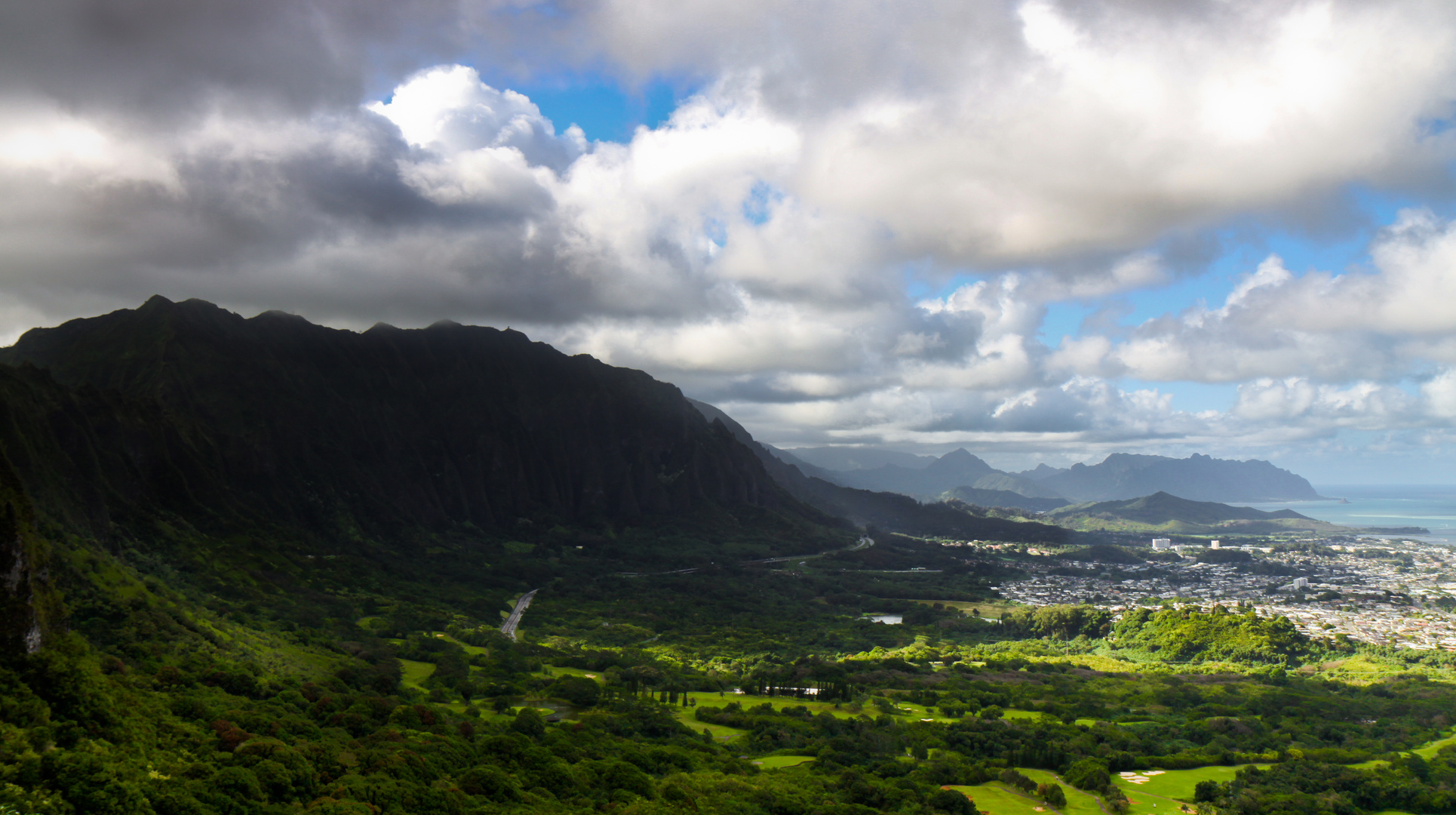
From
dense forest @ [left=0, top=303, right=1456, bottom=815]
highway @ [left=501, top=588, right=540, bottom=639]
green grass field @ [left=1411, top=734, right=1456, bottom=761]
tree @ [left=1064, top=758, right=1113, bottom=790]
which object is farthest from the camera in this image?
highway @ [left=501, top=588, right=540, bottom=639]

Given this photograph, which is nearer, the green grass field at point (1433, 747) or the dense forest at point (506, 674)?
the dense forest at point (506, 674)

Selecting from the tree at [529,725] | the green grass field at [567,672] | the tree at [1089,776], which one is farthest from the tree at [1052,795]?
the green grass field at [567,672]

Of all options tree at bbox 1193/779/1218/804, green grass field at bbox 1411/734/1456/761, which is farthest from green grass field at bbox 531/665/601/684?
green grass field at bbox 1411/734/1456/761

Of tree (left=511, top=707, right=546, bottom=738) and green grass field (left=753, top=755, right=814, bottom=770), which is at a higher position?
tree (left=511, top=707, right=546, bottom=738)

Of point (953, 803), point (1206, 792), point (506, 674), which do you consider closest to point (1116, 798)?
point (1206, 792)

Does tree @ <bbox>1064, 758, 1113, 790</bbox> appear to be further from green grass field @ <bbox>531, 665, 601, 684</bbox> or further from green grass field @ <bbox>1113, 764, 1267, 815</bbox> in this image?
green grass field @ <bbox>531, 665, 601, 684</bbox>

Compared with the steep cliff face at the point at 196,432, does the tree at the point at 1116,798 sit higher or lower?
lower

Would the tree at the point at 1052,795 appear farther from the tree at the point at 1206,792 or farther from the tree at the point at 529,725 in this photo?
the tree at the point at 529,725

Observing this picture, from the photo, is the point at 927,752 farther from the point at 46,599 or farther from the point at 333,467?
the point at 333,467
